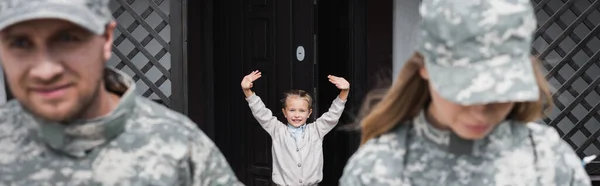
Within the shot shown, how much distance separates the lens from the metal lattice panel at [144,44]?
442 cm

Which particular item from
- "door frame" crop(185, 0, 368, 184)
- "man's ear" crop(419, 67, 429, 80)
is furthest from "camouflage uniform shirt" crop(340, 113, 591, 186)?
"door frame" crop(185, 0, 368, 184)

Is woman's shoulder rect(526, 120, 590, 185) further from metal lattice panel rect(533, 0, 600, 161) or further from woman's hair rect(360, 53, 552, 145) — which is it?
metal lattice panel rect(533, 0, 600, 161)

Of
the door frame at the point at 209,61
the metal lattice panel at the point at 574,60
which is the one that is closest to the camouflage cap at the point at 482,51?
the metal lattice panel at the point at 574,60

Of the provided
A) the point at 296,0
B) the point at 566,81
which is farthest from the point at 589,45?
the point at 296,0

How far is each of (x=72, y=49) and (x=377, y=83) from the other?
135 inches

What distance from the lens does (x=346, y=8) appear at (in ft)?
16.7

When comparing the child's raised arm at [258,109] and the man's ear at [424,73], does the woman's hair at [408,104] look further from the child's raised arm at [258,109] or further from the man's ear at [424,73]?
the child's raised arm at [258,109]

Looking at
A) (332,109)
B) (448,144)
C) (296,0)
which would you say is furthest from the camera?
(296,0)

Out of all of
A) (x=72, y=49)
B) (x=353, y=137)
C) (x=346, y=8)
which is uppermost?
(x=72, y=49)

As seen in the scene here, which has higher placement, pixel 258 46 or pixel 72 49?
pixel 72 49

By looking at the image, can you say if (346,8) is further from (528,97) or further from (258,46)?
(528,97)

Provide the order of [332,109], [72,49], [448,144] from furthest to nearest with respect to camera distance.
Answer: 1. [332,109]
2. [448,144]
3. [72,49]

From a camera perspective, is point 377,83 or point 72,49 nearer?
point 72,49

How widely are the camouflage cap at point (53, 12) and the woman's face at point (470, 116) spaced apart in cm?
73
